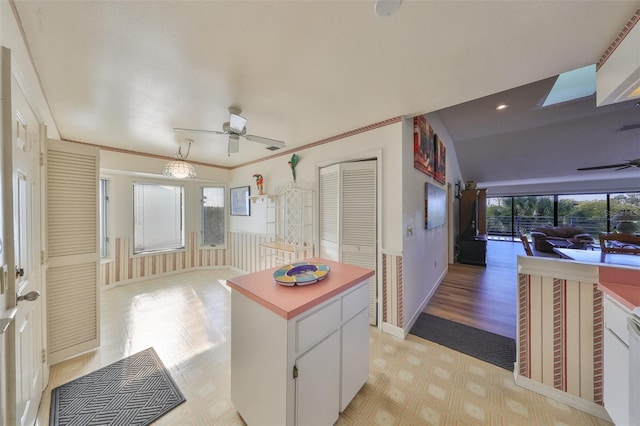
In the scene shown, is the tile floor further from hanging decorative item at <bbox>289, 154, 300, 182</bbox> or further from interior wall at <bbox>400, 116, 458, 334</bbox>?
hanging decorative item at <bbox>289, 154, 300, 182</bbox>

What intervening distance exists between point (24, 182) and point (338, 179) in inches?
105

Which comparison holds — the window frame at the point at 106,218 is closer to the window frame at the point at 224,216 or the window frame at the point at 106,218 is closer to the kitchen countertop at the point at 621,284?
the window frame at the point at 224,216

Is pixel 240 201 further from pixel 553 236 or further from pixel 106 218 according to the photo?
pixel 553 236

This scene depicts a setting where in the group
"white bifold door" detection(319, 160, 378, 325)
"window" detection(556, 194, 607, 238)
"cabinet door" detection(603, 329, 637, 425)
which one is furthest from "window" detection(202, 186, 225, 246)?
"window" detection(556, 194, 607, 238)

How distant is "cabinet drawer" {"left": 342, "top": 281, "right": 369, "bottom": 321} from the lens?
148 centimetres

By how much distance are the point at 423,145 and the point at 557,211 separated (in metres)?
9.25

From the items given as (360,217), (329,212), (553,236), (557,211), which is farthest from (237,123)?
(557,211)

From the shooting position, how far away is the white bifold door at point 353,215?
2.72m

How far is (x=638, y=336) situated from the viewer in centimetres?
105


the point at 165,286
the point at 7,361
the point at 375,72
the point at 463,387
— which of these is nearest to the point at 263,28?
the point at 375,72

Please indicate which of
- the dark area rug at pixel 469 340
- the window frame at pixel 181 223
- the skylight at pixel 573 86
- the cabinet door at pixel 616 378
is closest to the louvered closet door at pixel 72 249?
the window frame at pixel 181 223

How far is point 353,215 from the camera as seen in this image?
287 cm

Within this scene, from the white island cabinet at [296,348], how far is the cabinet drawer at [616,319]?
145cm

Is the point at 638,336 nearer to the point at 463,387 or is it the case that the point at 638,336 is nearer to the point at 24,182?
the point at 463,387
